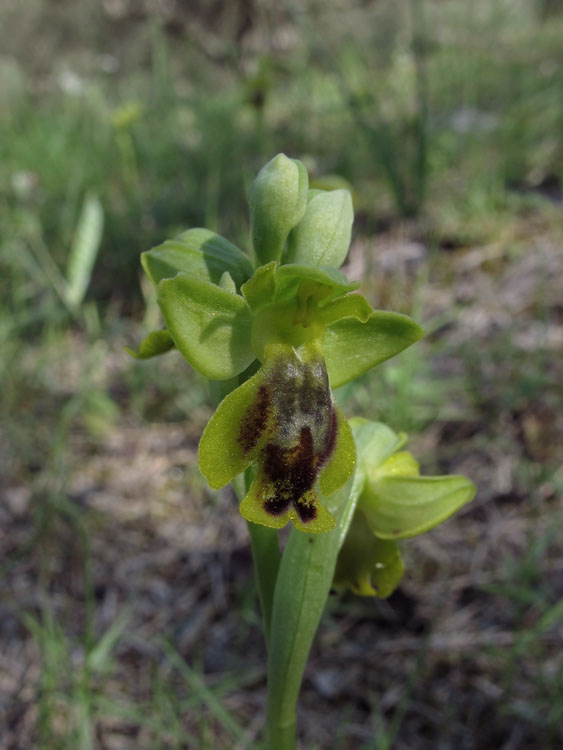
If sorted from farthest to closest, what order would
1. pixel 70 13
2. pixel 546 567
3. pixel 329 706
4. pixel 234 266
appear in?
pixel 70 13 < pixel 546 567 < pixel 329 706 < pixel 234 266

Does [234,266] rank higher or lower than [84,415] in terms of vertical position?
higher

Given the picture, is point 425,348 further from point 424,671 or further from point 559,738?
point 559,738

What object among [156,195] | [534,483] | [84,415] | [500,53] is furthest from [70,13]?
[534,483]

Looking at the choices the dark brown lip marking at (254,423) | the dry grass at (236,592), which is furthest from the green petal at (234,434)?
the dry grass at (236,592)

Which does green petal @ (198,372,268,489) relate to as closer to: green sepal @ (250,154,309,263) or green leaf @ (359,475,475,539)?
→ green sepal @ (250,154,309,263)

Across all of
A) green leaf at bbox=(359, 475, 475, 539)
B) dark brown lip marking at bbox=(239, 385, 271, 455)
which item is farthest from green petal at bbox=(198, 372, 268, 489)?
green leaf at bbox=(359, 475, 475, 539)

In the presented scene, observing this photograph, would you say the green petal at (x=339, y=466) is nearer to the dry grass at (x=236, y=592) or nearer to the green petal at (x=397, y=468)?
the green petal at (x=397, y=468)

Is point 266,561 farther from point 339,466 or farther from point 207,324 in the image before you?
point 207,324
